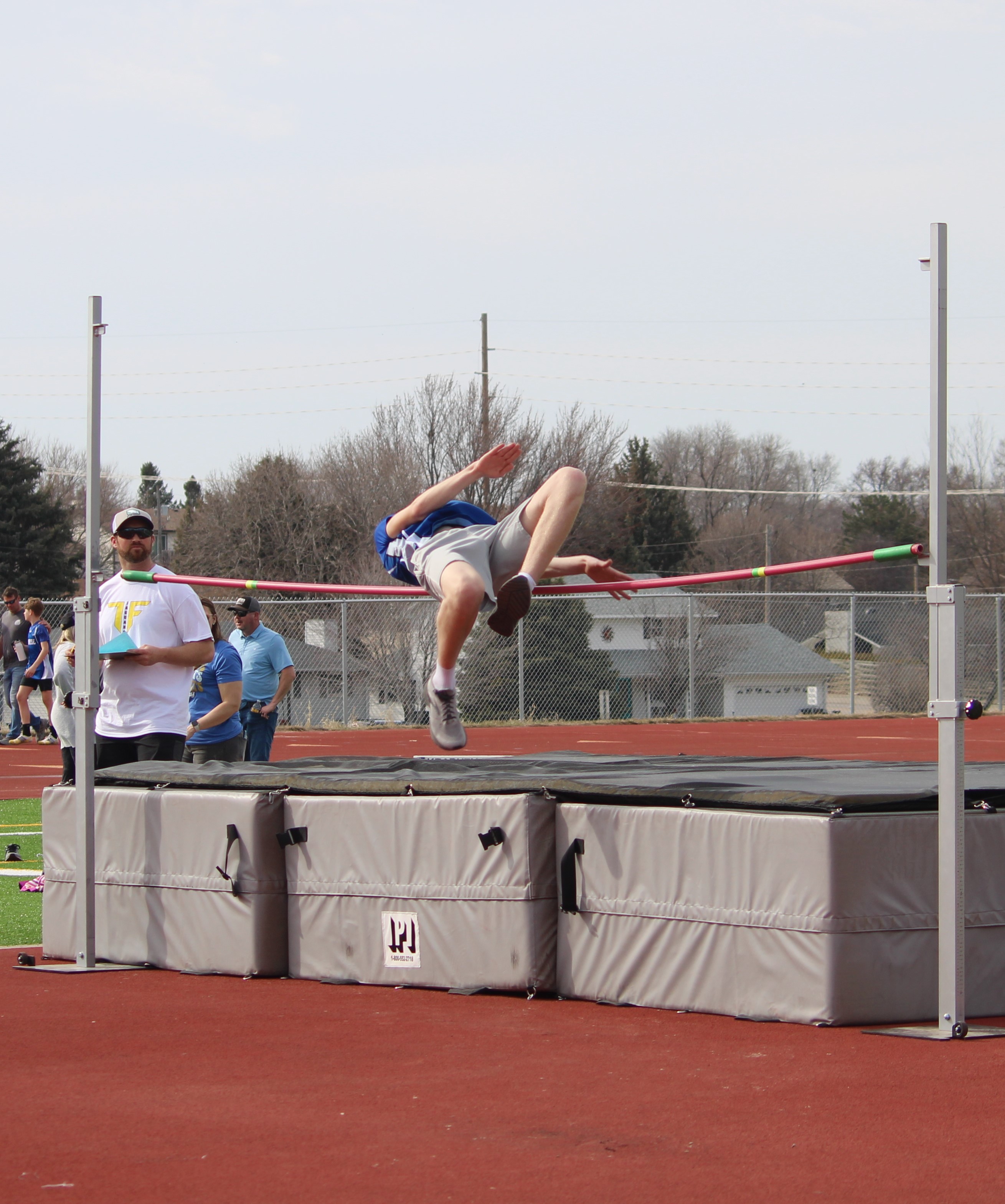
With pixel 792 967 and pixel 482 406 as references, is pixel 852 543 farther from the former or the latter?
pixel 792 967

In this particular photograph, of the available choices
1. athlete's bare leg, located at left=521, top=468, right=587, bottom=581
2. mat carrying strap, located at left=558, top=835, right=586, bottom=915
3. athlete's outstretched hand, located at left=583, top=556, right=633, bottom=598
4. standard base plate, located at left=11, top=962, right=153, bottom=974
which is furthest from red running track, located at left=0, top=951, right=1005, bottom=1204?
athlete's outstretched hand, located at left=583, top=556, right=633, bottom=598

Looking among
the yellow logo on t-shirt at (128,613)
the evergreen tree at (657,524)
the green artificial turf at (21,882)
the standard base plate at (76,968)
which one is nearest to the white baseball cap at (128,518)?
the yellow logo on t-shirt at (128,613)

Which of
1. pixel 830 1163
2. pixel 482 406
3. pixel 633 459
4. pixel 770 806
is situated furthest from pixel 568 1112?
pixel 633 459

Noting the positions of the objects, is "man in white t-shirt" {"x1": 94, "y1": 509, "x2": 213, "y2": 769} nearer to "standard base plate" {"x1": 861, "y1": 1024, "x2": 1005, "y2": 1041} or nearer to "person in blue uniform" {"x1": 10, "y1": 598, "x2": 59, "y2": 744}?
"standard base plate" {"x1": 861, "y1": 1024, "x2": 1005, "y2": 1041}

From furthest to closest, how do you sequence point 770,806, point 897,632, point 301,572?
point 301,572 < point 897,632 < point 770,806

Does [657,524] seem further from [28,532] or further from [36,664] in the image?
[36,664]

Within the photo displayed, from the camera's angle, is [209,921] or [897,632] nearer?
[209,921]

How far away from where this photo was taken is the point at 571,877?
4.84m

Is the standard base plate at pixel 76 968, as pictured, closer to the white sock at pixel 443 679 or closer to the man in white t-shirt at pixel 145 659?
the man in white t-shirt at pixel 145 659

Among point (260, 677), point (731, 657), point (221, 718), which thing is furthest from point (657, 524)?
point (221, 718)

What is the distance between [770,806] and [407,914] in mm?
1350

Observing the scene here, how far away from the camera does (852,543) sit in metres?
57.4

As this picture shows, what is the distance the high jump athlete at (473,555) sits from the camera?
5449 mm

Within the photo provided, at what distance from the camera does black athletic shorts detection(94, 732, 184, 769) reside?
Answer: 629 cm
